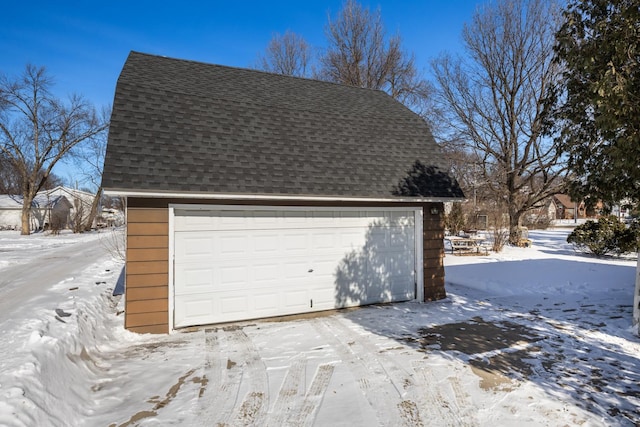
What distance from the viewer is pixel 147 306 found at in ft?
19.0

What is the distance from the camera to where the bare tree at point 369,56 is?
23.6m

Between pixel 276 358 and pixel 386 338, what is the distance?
177 centimetres

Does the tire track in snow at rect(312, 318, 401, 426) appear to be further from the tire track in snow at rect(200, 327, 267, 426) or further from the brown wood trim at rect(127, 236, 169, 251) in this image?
the brown wood trim at rect(127, 236, 169, 251)

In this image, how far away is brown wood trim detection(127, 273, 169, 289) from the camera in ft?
18.7

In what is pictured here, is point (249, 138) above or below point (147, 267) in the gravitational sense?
above

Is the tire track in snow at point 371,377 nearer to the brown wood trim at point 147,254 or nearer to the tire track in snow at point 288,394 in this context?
the tire track in snow at point 288,394

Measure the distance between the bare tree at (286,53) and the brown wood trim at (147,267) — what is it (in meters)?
23.1

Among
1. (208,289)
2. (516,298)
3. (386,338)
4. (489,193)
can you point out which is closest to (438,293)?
(516,298)

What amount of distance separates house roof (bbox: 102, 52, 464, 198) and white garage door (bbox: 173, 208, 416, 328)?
0.65 m

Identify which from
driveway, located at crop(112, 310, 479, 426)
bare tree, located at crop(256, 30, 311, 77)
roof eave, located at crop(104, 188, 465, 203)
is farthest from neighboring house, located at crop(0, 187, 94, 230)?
driveway, located at crop(112, 310, 479, 426)

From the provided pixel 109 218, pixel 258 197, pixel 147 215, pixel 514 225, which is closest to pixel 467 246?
pixel 514 225

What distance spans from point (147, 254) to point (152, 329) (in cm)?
121

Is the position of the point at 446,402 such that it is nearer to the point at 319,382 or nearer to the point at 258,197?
the point at 319,382

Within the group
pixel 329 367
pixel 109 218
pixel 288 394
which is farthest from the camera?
pixel 109 218
